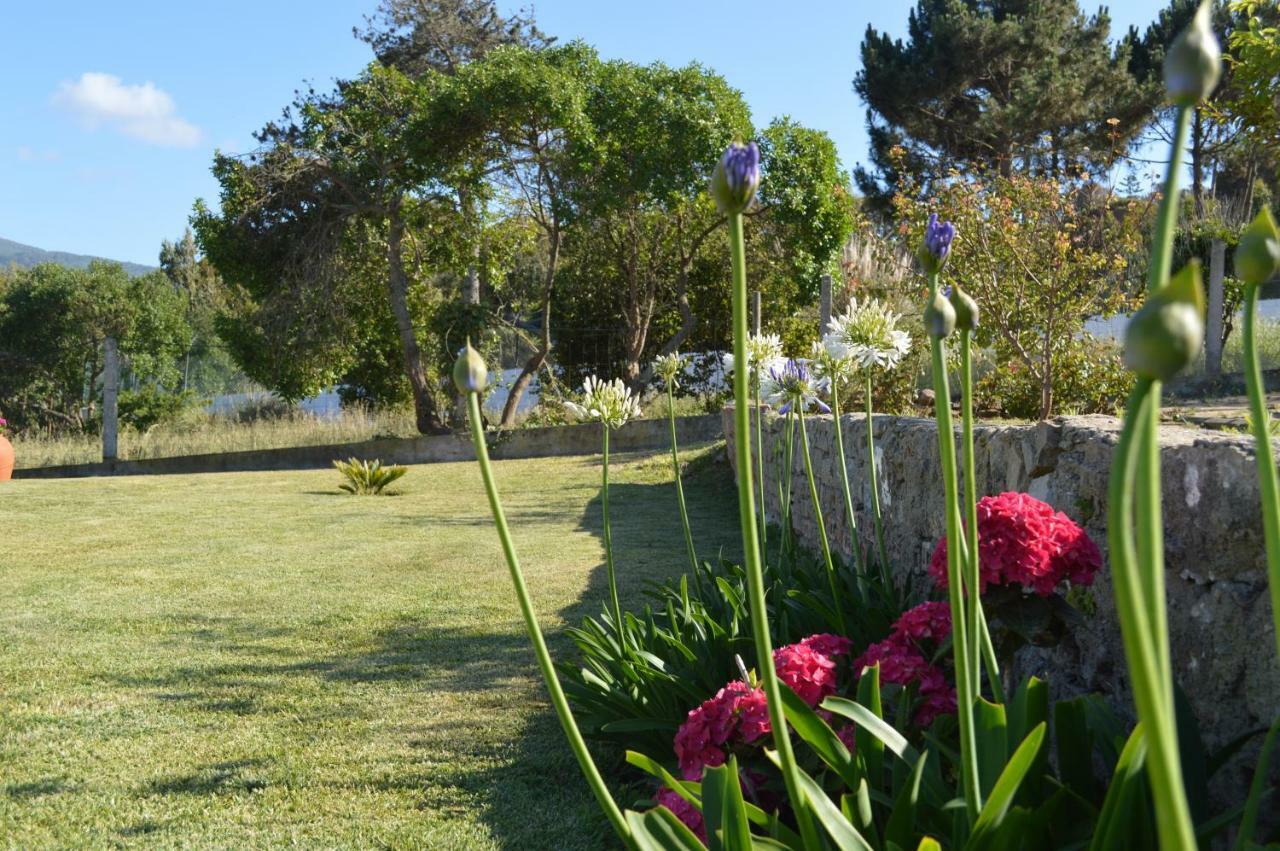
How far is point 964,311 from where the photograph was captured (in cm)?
157

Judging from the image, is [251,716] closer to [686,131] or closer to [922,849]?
[922,849]

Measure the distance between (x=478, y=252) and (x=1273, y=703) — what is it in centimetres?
1532

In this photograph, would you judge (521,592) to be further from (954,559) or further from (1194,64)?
(1194,64)

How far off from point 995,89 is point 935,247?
24987 mm

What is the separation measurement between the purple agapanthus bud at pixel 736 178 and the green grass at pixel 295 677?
211 centimetres

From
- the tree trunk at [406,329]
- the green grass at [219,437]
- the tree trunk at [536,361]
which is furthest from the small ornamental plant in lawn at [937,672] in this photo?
the green grass at [219,437]

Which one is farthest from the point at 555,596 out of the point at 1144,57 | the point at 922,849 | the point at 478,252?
the point at 1144,57

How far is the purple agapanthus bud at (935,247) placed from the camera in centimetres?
166

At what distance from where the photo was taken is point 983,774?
5.98 ft

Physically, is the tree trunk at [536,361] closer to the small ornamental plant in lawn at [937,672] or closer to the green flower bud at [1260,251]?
the small ornamental plant in lawn at [937,672]

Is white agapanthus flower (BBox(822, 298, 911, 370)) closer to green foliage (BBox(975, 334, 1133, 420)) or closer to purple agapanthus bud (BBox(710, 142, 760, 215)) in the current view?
purple agapanthus bud (BBox(710, 142, 760, 215))

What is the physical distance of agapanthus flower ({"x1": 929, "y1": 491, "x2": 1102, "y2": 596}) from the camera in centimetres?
221

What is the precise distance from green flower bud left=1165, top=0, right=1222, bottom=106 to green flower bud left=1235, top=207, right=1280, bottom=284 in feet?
0.80

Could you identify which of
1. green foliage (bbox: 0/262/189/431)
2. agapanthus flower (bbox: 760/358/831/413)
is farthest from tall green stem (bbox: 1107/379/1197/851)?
green foliage (bbox: 0/262/189/431)
